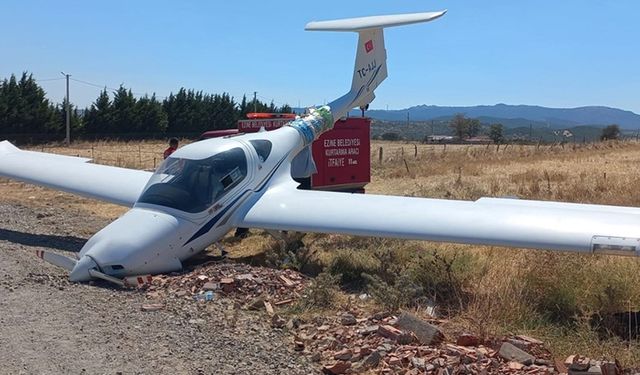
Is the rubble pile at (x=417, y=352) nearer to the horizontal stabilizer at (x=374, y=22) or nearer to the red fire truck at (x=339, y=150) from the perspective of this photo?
the red fire truck at (x=339, y=150)

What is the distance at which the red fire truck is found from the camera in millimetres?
15867

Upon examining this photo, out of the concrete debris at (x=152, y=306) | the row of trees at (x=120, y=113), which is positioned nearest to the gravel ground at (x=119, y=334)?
the concrete debris at (x=152, y=306)

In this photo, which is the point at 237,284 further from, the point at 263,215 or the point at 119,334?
the point at 119,334

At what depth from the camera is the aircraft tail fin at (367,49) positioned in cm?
1805

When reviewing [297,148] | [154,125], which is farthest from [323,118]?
[154,125]

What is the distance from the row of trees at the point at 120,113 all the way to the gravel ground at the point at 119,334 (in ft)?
160

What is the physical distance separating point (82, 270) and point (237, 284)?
79.9 inches

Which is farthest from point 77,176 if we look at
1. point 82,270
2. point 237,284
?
point 237,284

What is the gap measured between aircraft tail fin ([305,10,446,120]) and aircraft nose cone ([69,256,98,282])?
33.3 feet

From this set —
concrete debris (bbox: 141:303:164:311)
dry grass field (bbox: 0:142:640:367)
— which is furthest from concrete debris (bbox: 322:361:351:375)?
concrete debris (bbox: 141:303:164:311)

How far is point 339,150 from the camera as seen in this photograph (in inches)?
636

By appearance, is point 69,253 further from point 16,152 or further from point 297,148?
point 16,152

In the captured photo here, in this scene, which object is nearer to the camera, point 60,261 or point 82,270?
point 82,270

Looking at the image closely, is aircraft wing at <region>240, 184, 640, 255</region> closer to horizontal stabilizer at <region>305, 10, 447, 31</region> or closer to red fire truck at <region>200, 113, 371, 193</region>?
red fire truck at <region>200, 113, 371, 193</region>
